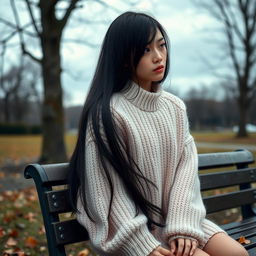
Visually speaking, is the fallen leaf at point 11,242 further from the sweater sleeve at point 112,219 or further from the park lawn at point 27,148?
the park lawn at point 27,148

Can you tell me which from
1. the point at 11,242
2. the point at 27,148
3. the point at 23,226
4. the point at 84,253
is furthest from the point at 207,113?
the point at 84,253

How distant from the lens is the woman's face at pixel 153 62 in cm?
228

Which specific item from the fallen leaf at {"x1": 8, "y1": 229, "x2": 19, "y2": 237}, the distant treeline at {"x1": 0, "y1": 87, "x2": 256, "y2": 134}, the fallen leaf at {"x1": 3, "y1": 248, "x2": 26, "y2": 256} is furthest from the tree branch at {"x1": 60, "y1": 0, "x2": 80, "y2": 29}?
the distant treeline at {"x1": 0, "y1": 87, "x2": 256, "y2": 134}

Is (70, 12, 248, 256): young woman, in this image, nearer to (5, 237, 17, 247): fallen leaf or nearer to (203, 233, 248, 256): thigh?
(203, 233, 248, 256): thigh

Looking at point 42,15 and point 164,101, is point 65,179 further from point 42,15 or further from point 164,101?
point 42,15

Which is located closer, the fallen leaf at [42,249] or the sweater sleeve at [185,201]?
the sweater sleeve at [185,201]

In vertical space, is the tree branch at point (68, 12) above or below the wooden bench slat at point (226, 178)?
above

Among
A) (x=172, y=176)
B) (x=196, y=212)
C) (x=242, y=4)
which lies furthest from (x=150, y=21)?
(x=242, y=4)

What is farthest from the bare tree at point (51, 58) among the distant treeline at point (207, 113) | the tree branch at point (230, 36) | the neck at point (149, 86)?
the distant treeline at point (207, 113)

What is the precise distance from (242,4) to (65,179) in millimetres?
23469

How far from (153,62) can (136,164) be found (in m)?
0.53

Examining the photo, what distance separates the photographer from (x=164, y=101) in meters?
2.47

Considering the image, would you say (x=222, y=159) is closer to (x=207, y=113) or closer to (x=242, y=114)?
(x=242, y=114)

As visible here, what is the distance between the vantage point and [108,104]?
2223 mm
